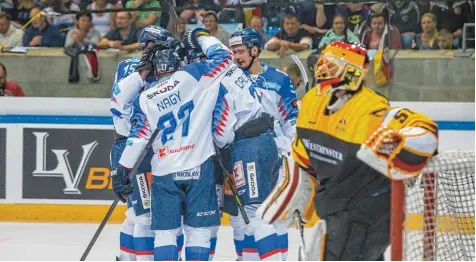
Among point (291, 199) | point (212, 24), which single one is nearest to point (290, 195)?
point (291, 199)

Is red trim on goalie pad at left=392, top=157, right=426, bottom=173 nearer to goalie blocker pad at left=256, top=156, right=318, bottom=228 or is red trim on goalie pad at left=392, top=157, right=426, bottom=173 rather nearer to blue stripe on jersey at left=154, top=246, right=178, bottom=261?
goalie blocker pad at left=256, top=156, right=318, bottom=228

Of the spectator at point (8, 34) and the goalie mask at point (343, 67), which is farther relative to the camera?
the spectator at point (8, 34)

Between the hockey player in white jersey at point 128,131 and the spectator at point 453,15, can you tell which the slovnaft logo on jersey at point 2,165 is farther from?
the spectator at point 453,15

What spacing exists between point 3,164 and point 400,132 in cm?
472

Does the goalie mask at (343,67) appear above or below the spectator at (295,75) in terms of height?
above

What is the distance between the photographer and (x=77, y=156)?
24.1 ft

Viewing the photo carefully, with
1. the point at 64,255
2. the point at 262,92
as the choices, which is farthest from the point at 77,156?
the point at 262,92

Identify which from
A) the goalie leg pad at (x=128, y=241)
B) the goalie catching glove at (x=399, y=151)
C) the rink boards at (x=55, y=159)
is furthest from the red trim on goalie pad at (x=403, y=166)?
the rink boards at (x=55, y=159)

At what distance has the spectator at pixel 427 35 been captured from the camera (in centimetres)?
745

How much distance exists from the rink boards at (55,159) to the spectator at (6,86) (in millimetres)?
300

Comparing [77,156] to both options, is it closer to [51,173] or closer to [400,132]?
[51,173]

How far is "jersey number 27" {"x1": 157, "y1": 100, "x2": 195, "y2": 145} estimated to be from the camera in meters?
4.82

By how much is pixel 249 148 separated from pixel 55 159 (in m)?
2.53

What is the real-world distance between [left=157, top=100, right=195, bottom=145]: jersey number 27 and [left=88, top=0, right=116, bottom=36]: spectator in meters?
3.48
